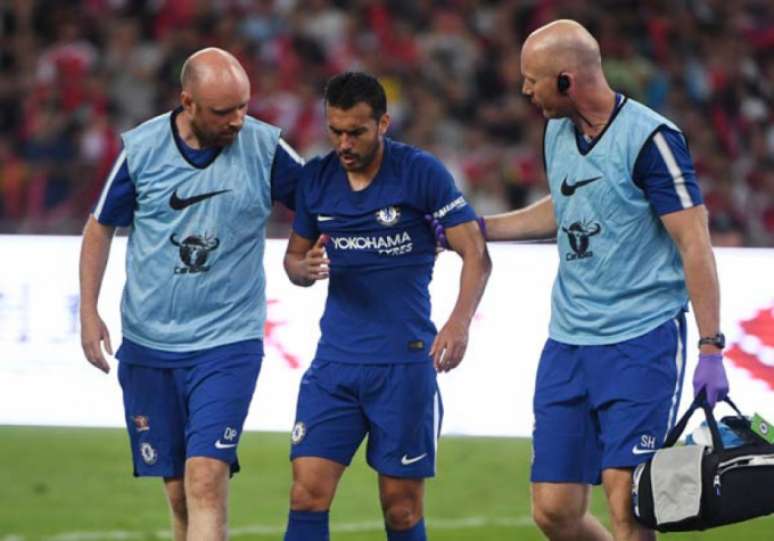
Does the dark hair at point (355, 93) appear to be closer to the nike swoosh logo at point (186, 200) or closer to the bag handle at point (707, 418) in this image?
the nike swoosh logo at point (186, 200)

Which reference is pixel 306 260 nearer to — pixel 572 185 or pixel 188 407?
pixel 188 407

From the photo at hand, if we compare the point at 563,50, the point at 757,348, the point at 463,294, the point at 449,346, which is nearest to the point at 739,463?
the point at 449,346

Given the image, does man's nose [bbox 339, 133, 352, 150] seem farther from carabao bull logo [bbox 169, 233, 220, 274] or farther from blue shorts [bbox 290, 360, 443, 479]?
blue shorts [bbox 290, 360, 443, 479]

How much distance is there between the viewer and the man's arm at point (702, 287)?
6.20 m

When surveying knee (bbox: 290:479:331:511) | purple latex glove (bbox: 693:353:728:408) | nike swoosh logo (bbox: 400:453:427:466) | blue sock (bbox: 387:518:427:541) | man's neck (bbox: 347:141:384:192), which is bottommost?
blue sock (bbox: 387:518:427:541)

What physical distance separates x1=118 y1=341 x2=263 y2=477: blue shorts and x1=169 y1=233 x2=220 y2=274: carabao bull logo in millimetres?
331

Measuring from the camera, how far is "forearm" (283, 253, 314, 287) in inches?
268

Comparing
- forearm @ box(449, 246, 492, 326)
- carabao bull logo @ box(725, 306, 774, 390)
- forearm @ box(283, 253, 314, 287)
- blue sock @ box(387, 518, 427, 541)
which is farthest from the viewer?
→ carabao bull logo @ box(725, 306, 774, 390)

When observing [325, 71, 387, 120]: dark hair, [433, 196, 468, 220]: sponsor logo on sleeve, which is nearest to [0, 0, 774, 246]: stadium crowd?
[433, 196, 468, 220]: sponsor logo on sleeve

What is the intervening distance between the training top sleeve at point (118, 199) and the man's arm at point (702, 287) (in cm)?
216

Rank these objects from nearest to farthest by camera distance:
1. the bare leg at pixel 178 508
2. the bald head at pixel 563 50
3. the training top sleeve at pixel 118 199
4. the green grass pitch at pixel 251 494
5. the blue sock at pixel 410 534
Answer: the bald head at pixel 563 50 < the blue sock at pixel 410 534 < the training top sleeve at pixel 118 199 < the bare leg at pixel 178 508 < the green grass pitch at pixel 251 494

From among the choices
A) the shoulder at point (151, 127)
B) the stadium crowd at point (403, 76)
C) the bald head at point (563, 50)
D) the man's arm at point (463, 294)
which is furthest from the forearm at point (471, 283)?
the stadium crowd at point (403, 76)

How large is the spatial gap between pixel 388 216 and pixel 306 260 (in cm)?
36

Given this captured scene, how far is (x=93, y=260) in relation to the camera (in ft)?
23.1
